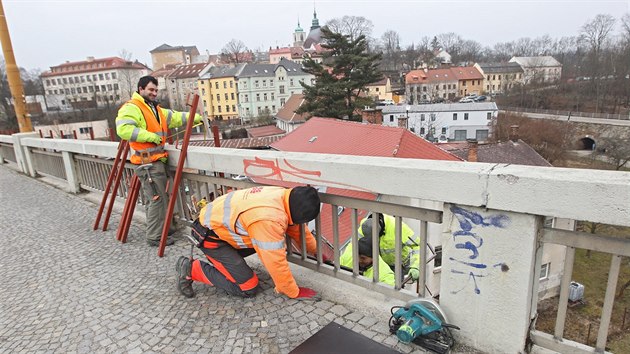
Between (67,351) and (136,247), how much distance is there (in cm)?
196

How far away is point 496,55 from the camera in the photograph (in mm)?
92188

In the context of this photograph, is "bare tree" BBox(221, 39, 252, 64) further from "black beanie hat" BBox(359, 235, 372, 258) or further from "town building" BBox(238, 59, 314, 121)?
"black beanie hat" BBox(359, 235, 372, 258)

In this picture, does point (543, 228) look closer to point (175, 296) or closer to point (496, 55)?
point (175, 296)

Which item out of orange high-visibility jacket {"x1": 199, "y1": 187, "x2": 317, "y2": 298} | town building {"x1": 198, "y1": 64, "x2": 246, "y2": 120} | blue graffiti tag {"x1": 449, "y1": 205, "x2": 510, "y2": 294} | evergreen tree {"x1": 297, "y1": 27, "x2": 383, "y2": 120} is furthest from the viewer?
town building {"x1": 198, "y1": 64, "x2": 246, "y2": 120}

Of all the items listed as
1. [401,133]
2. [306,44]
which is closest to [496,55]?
[306,44]

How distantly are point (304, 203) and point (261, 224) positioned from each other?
1.21ft

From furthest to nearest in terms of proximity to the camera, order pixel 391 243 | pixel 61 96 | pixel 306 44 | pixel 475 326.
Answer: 1. pixel 306 44
2. pixel 61 96
3. pixel 391 243
4. pixel 475 326

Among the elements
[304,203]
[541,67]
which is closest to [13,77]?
[304,203]

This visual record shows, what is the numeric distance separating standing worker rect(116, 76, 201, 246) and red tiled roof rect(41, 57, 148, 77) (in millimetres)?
85972

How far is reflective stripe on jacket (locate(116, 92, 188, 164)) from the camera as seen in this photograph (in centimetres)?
415

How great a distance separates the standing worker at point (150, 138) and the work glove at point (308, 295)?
2.18 metres

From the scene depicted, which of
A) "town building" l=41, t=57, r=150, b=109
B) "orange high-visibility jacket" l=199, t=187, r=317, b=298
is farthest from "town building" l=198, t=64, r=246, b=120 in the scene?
"orange high-visibility jacket" l=199, t=187, r=317, b=298

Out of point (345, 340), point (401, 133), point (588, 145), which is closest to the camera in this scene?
point (345, 340)

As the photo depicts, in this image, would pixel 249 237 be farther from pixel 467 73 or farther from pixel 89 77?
pixel 89 77
